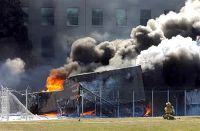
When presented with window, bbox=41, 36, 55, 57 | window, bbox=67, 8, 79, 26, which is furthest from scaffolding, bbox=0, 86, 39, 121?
A: window, bbox=67, 8, 79, 26

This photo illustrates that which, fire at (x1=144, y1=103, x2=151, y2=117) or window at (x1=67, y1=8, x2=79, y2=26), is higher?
window at (x1=67, y1=8, x2=79, y2=26)

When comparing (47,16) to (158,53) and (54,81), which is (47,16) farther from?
(158,53)

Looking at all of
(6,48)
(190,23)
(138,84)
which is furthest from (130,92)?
(6,48)

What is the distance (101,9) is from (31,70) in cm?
1712

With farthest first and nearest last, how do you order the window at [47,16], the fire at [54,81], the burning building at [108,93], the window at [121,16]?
the window at [47,16] < the window at [121,16] < the fire at [54,81] < the burning building at [108,93]

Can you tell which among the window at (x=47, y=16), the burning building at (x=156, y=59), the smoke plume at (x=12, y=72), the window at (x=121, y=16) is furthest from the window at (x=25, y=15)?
the burning building at (x=156, y=59)

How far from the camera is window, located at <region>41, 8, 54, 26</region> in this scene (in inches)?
4901

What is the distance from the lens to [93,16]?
412ft

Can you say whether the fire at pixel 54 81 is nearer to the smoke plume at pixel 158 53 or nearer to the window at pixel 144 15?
the smoke plume at pixel 158 53

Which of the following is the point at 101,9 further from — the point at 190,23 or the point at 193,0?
the point at 190,23

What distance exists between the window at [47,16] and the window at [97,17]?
7.54 m

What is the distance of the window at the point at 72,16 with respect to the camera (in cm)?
12488

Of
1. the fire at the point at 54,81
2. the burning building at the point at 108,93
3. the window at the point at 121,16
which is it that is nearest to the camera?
the burning building at the point at 108,93

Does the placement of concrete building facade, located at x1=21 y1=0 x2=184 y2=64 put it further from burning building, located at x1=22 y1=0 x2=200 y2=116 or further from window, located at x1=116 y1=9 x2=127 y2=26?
burning building, located at x1=22 y1=0 x2=200 y2=116
